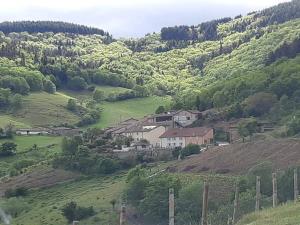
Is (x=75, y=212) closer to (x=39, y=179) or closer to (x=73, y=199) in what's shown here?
(x=73, y=199)

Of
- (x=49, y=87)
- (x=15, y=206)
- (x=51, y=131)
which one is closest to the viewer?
(x=15, y=206)

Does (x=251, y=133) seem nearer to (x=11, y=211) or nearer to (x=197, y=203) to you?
(x=11, y=211)

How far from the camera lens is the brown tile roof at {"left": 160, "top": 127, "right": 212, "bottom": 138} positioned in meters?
90.9

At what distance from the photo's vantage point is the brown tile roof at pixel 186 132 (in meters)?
90.9

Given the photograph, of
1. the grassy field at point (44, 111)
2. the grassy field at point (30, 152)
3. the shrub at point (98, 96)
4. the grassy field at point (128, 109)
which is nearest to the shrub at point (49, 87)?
Result: the grassy field at point (44, 111)

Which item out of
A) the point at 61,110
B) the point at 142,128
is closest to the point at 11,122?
the point at 61,110

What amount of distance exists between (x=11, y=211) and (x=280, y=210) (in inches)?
1761

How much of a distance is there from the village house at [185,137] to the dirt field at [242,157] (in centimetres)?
1285

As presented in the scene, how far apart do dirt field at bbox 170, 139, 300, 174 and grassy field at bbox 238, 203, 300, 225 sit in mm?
31659

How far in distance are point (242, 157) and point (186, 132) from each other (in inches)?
1045

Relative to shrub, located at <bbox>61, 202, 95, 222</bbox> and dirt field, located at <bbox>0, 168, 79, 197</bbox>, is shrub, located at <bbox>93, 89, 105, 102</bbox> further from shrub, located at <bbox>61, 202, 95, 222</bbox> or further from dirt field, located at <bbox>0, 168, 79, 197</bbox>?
shrub, located at <bbox>61, 202, 95, 222</bbox>

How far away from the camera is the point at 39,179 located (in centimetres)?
8206

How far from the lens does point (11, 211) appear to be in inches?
2657

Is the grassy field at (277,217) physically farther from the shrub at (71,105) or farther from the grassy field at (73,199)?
the shrub at (71,105)
